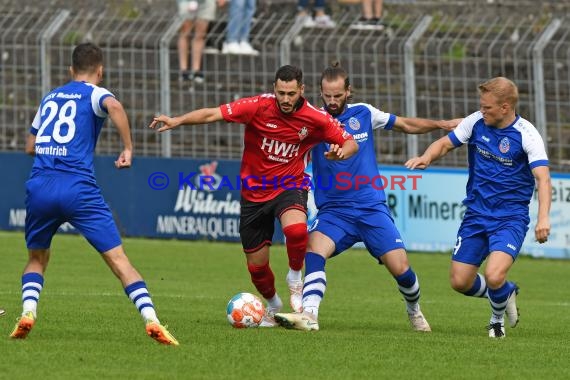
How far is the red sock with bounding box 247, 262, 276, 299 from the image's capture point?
11.5 meters

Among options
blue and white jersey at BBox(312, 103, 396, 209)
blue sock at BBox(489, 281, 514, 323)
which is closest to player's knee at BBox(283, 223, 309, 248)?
blue and white jersey at BBox(312, 103, 396, 209)

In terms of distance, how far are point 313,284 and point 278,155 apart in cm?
111

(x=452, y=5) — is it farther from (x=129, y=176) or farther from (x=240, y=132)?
(x=129, y=176)

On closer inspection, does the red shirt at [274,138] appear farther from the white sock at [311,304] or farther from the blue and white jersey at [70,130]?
the blue and white jersey at [70,130]

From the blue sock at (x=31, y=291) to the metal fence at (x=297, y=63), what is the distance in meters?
11.7

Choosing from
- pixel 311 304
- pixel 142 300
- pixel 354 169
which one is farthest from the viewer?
pixel 354 169

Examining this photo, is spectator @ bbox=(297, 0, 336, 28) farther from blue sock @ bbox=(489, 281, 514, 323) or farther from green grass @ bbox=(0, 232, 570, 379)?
blue sock @ bbox=(489, 281, 514, 323)

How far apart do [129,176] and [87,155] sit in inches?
464

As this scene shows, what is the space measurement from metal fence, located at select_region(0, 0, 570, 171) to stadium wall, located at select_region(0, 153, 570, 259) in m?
0.55

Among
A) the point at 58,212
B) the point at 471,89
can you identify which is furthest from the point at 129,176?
the point at 58,212

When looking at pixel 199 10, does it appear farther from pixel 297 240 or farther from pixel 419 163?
pixel 419 163

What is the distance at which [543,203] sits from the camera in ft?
34.0

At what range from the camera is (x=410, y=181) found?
20438 millimetres

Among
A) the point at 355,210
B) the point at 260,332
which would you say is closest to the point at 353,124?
the point at 355,210
